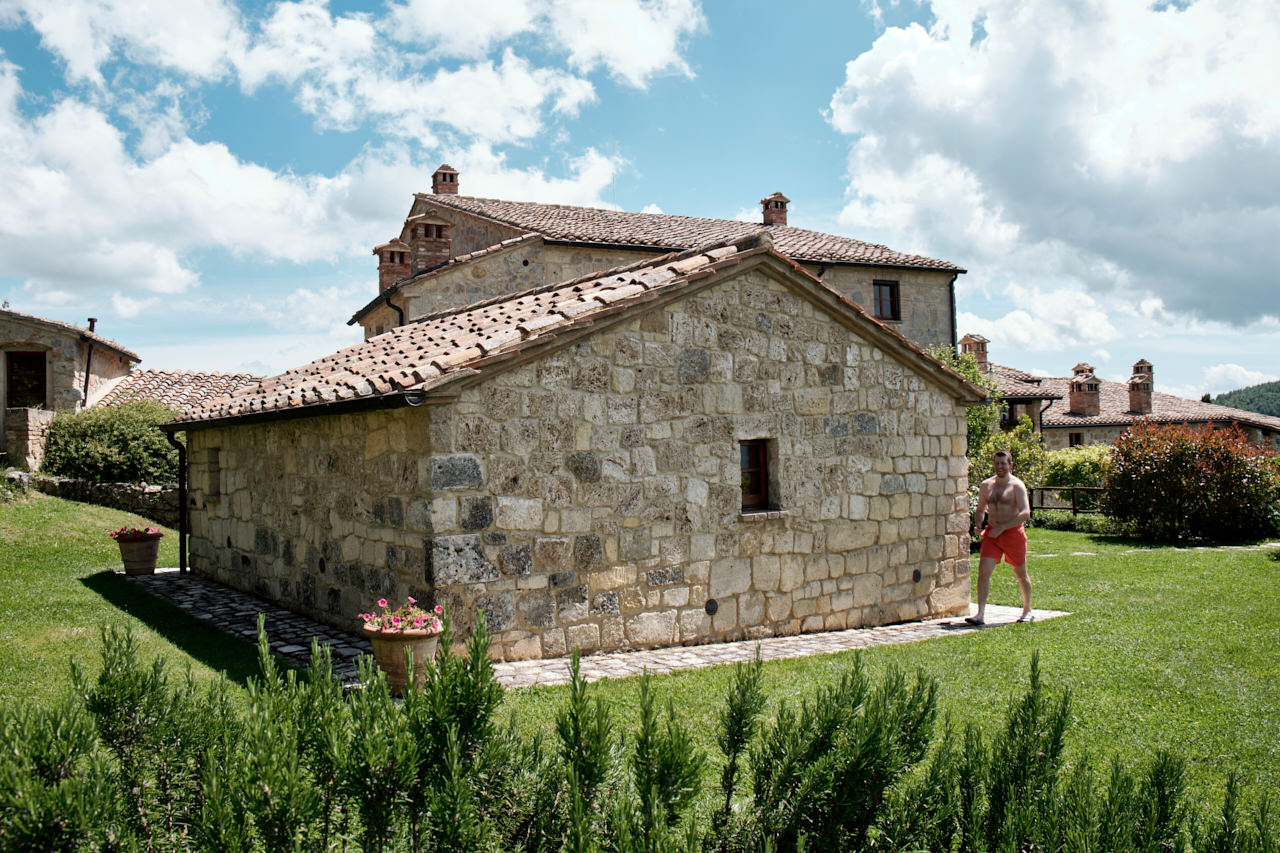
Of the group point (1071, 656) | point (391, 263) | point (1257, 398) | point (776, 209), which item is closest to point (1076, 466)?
point (776, 209)

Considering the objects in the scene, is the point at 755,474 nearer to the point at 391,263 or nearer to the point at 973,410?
the point at 973,410

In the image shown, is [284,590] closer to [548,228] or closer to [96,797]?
[96,797]

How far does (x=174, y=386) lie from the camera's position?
2322 cm

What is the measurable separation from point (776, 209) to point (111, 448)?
19.3 meters

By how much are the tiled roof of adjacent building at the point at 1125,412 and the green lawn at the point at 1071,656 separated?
2676cm

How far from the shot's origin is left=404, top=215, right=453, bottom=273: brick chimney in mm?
18531

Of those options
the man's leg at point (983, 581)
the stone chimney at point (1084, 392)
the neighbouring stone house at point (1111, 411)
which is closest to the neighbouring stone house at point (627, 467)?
the man's leg at point (983, 581)

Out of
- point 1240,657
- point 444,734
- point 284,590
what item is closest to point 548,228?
point 284,590

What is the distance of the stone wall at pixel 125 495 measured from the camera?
17.0 metres

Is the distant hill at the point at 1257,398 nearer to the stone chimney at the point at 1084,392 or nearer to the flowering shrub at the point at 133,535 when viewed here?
the stone chimney at the point at 1084,392

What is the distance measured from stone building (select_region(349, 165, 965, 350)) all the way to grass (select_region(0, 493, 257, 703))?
279 inches

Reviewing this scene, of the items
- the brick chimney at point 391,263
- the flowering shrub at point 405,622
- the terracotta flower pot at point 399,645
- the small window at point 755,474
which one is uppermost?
the brick chimney at point 391,263

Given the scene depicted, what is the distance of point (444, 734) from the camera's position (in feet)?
8.79

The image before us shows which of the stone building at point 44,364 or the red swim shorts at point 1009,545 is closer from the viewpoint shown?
the red swim shorts at point 1009,545
